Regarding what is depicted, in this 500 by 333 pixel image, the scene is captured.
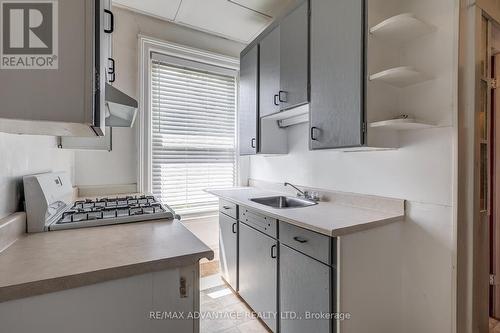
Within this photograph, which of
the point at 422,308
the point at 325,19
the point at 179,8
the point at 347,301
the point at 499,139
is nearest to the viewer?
the point at 347,301

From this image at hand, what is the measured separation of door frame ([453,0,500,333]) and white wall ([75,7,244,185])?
2.60 meters

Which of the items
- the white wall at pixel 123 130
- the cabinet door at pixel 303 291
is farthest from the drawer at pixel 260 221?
the white wall at pixel 123 130

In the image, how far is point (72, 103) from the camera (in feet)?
2.31

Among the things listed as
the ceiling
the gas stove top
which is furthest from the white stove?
the ceiling

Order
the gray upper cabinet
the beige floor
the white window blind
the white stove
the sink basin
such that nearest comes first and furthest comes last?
1. the gray upper cabinet
2. the white stove
3. the beige floor
4. the sink basin
5. the white window blind

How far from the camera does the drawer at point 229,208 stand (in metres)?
2.20

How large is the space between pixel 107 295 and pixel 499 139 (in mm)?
2686

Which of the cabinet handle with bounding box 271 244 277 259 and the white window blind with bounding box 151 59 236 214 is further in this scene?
the white window blind with bounding box 151 59 236 214

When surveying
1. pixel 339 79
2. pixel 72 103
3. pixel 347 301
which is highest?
pixel 339 79

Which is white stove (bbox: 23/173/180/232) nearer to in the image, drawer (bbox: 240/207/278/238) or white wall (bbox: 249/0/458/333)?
drawer (bbox: 240/207/278/238)

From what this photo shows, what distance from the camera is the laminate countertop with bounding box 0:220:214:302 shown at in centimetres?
72

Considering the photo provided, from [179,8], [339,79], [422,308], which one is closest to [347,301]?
[422,308]

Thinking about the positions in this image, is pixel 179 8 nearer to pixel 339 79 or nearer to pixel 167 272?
pixel 339 79

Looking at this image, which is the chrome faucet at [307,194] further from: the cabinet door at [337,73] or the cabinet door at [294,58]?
the cabinet door at [294,58]
